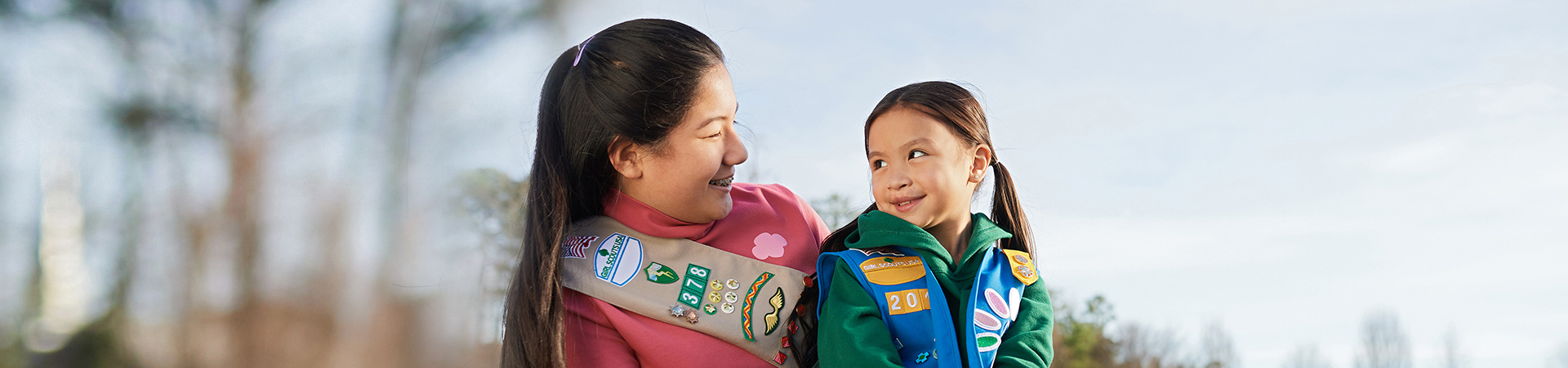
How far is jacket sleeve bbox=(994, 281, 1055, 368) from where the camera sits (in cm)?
159

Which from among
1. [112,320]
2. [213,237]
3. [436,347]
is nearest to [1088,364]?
[436,347]

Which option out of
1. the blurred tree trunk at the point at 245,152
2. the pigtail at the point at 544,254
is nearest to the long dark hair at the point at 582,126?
the pigtail at the point at 544,254

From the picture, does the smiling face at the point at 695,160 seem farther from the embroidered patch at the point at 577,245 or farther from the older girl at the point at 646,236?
the embroidered patch at the point at 577,245

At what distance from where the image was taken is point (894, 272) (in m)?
1.63

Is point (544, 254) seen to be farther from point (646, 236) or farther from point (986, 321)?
point (986, 321)

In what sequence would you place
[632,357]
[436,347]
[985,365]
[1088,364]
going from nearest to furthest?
[985,365], [632,357], [1088,364], [436,347]

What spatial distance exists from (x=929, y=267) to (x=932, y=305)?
0.25ft

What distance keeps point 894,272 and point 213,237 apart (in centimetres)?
860

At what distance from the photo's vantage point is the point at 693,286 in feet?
5.99

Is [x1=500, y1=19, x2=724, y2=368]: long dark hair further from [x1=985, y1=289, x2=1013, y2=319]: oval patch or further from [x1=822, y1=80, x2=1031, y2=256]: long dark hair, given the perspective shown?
[x1=985, y1=289, x2=1013, y2=319]: oval patch

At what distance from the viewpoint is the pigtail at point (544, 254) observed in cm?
174

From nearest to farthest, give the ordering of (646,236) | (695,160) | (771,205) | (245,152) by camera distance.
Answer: (695,160)
(646,236)
(771,205)
(245,152)

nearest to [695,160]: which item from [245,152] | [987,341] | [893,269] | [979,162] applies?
[893,269]

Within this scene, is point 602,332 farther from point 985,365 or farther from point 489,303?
point 489,303
